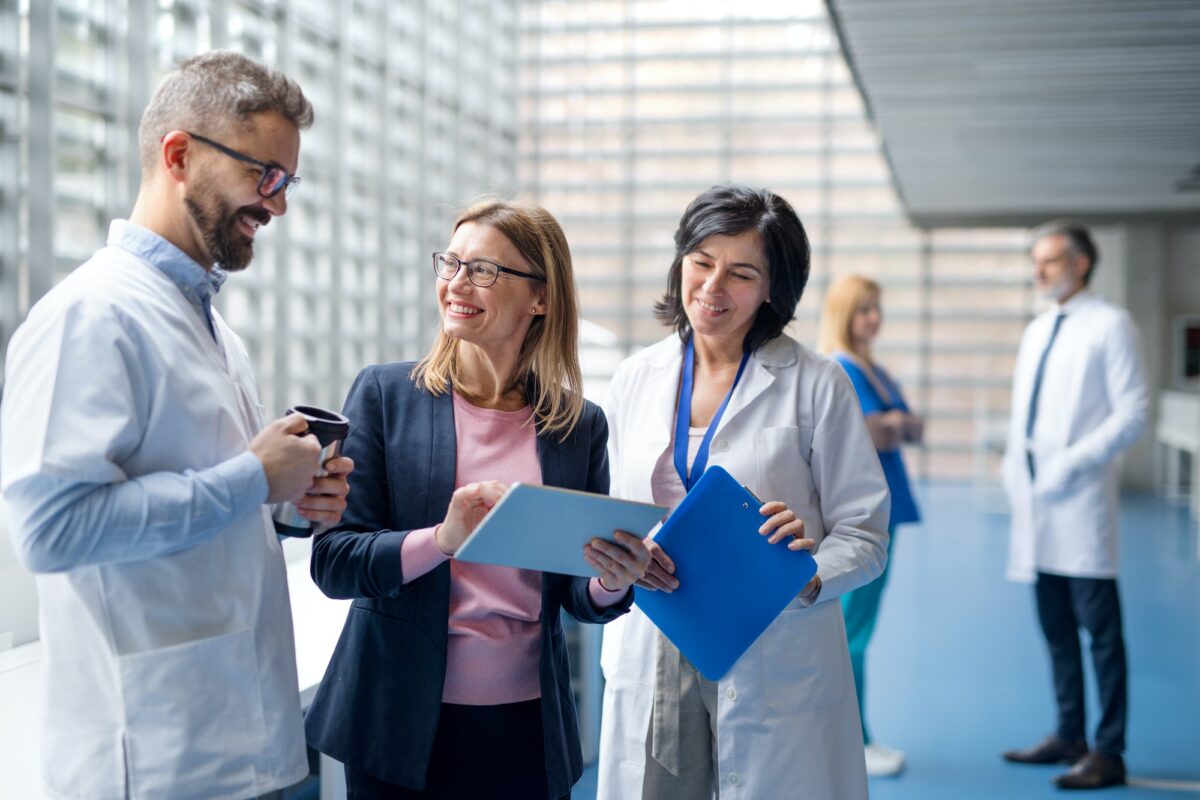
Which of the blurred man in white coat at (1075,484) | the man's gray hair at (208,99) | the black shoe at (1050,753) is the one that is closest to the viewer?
the man's gray hair at (208,99)

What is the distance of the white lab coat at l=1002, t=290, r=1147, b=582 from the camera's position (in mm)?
4508

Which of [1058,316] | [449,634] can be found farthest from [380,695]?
[1058,316]

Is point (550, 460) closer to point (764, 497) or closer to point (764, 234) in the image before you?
point (764, 497)

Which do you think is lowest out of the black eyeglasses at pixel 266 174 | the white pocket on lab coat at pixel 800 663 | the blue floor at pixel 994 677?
the blue floor at pixel 994 677

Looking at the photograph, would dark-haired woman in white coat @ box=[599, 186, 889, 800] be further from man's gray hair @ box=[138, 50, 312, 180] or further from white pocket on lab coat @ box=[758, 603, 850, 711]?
man's gray hair @ box=[138, 50, 312, 180]

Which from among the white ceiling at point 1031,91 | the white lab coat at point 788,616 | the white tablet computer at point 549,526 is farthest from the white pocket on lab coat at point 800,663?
the white ceiling at point 1031,91

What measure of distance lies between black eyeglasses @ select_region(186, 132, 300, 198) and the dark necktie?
3.89 metres

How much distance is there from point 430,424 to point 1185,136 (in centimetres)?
915

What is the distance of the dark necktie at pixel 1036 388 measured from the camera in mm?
4793

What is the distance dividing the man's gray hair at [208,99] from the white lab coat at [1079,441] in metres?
3.87

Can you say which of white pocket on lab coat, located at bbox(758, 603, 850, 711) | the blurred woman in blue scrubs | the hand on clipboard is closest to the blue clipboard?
the hand on clipboard

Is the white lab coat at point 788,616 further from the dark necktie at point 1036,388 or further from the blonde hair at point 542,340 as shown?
the dark necktie at point 1036,388

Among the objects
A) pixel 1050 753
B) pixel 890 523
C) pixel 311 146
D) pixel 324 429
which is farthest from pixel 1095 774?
pixel 311 146

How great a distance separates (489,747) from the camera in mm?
2010
